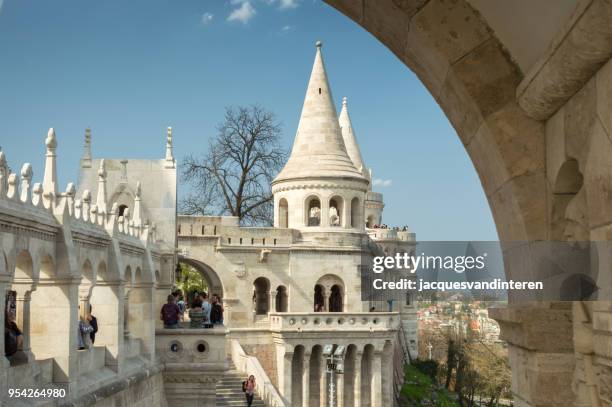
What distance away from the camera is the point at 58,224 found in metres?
13.2

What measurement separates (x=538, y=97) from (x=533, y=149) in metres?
0.32

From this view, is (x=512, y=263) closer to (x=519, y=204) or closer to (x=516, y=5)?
(x=519, y=204)

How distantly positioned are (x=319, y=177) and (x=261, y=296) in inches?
214

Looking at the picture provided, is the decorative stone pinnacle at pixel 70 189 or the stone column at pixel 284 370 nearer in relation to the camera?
the decorative stone pinnacle at pixel 70 189

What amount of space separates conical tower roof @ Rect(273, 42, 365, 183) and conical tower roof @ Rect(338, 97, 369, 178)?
11450 millimetres

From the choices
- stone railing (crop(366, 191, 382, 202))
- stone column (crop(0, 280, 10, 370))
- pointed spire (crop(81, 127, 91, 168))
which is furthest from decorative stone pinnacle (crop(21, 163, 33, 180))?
stone railing (crop(366, 191, 382, 202))

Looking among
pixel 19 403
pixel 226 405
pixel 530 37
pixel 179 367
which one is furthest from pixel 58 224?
pixel 226 405

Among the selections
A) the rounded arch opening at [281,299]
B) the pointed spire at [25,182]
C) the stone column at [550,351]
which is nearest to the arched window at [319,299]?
the rounded arch opening at [281,299]

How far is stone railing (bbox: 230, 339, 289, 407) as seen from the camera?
84.0 feet

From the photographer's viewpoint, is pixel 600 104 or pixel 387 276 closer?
pixel 600 104

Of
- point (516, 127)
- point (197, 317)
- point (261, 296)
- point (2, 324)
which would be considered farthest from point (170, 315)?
point (516, 127)

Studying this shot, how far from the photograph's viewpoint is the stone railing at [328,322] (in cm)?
3266

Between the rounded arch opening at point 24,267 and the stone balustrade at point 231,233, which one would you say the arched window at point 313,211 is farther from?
the rounded arch opening at point 24,267

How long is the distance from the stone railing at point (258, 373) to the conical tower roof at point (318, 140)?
7513mm
